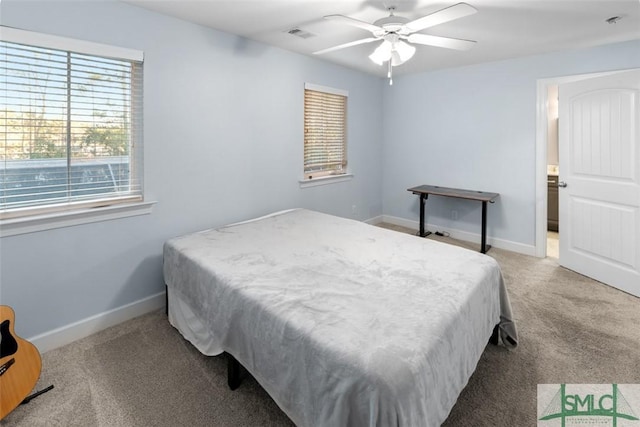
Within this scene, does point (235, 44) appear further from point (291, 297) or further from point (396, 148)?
point (396, 148)

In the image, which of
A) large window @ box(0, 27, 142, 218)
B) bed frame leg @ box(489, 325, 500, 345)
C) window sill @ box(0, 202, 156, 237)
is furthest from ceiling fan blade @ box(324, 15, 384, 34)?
bed frame leg @ box(489, 325, 500, 345)

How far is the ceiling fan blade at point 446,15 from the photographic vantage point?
68.6 inches

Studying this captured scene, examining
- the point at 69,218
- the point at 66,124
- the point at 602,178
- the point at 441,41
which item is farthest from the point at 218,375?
the point at 602,178

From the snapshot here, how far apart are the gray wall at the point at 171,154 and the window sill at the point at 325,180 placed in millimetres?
108

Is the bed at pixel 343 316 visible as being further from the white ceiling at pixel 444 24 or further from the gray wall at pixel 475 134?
the gray wall at pixel 475 134

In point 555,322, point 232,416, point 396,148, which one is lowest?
point 232,416

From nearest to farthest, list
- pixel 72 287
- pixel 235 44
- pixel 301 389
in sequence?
pixel 301 389 < pixel 72 287 < pixel 235 44

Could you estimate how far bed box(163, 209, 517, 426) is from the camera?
1189mm

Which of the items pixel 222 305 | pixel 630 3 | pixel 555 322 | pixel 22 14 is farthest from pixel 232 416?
pixel 630 3

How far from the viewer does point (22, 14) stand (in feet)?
6.38

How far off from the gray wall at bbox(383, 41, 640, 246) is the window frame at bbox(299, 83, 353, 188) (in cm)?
94

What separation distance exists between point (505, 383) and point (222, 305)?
1.63 m

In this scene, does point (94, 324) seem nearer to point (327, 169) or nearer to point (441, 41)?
point (327, 169)

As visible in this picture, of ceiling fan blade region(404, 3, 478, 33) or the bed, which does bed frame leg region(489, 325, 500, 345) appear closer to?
the bed
